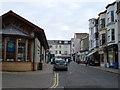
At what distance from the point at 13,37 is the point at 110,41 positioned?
18.8m

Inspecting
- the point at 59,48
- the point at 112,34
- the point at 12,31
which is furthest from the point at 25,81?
the point at 59,48

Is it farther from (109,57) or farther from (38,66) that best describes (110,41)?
(38,66)

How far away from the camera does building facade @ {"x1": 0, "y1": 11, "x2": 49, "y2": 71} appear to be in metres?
23.1

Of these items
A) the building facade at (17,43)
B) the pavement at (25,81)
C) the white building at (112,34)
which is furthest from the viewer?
the white building at (112,34)

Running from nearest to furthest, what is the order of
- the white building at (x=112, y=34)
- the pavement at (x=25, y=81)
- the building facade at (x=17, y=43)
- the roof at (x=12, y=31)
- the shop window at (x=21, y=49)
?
the pavement at (x=25, y=81) < the building facade at (x=17, y=43) < the roof at (x=12, y=31) < the shop window at (x=21, y=49) < the white building at (x=112, y=34)

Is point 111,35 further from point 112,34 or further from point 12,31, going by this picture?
point 12,31

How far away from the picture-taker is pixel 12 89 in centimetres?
1144

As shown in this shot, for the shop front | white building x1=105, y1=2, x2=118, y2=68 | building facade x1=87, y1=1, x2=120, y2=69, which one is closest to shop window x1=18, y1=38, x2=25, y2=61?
building facade x1=87, y1=1, x2=120, y2=69

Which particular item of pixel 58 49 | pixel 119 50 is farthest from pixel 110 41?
pixel 58 49

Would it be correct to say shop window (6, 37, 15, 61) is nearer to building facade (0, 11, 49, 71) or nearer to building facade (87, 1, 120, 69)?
building facade (0, 11, 49, 71)

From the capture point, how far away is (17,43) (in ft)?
76.7

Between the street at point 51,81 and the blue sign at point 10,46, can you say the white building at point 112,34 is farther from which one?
the blue sign at point 10,46

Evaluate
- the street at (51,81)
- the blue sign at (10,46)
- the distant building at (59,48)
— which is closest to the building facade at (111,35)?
the blue sign at (10,46)

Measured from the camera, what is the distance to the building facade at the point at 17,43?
2311 centimetres
